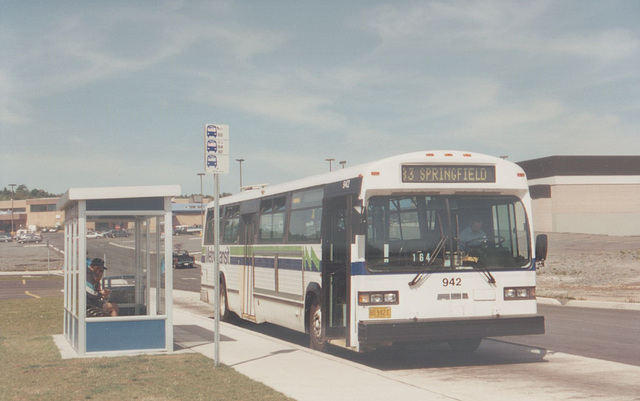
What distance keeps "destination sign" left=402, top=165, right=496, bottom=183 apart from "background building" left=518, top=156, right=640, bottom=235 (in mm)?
62802

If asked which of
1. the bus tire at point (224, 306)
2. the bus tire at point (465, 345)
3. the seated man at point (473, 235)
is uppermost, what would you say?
the seated man at point (473, 235)

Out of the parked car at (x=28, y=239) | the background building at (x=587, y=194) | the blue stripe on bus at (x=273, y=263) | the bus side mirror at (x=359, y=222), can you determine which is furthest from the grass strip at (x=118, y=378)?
the parked car at (x=28, y=239)

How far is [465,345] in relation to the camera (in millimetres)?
13914

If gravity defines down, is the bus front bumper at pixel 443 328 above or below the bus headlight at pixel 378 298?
below

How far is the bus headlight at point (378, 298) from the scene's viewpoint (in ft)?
38.0

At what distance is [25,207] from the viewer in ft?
546

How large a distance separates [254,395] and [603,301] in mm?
16372

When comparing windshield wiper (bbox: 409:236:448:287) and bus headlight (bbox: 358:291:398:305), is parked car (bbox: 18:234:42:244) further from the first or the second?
windshield wiper (bbox: 409:236:448:287)

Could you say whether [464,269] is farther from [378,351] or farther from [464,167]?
[378,351]

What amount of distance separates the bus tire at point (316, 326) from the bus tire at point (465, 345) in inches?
91.0

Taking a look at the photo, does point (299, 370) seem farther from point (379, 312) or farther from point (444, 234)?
point (444, 234)

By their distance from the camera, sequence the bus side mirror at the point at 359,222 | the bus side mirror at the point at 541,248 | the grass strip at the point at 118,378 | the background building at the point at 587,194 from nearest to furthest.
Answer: the grass strip at the point at 118,378 → the bus side mirror at the point at 359,222 → the bus side mirror at the point at 541,248 → the background building at the point at 587,194

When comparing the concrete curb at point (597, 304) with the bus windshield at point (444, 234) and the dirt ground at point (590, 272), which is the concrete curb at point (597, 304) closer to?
Answer: the dirt ground at point (590, 272)

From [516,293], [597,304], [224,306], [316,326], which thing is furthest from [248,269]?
[597,304]
